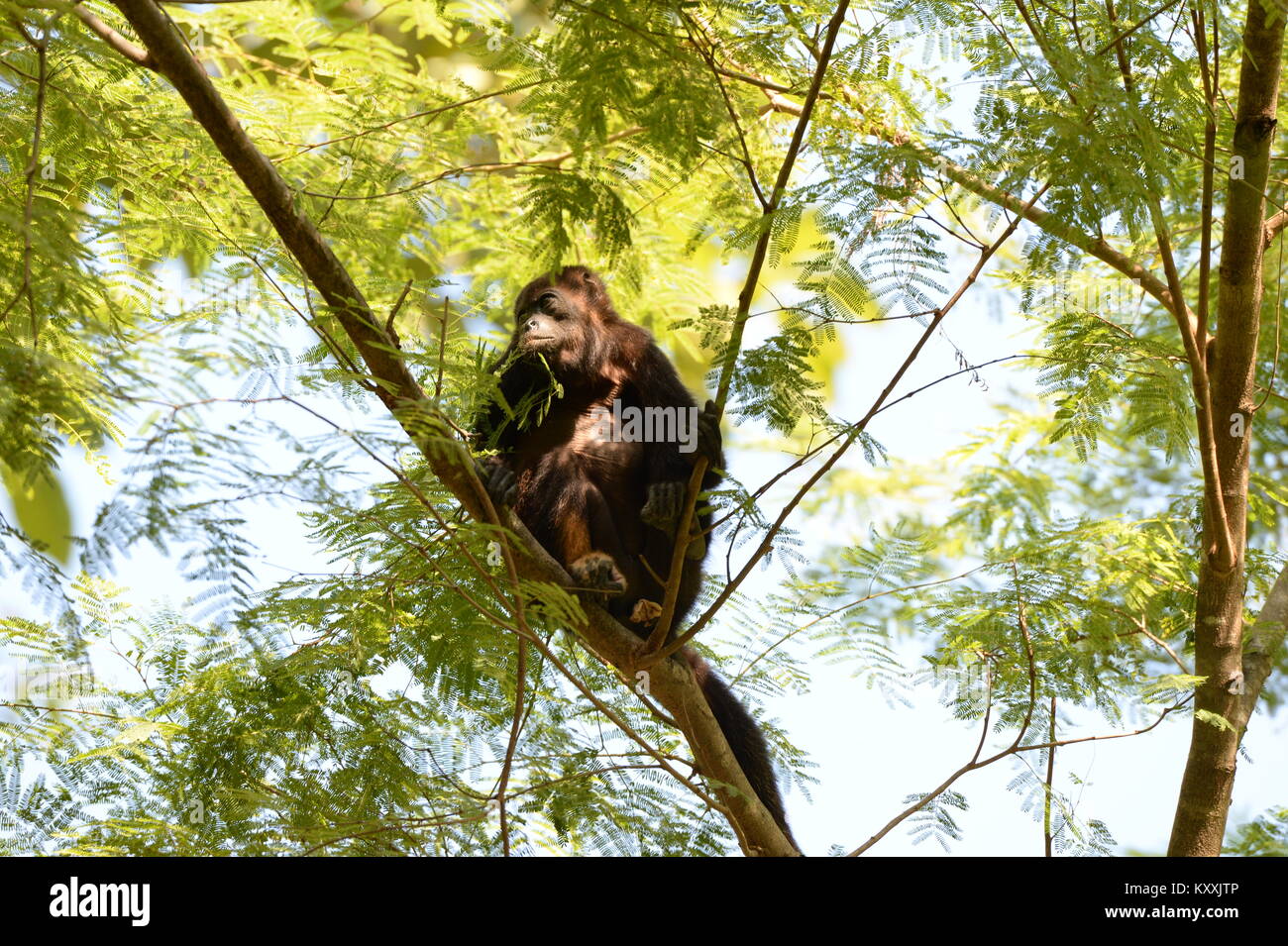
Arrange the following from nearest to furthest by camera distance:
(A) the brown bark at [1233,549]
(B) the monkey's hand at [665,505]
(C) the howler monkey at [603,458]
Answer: (A) the brown bark at [1233,549] < (B) the monkey's hand at [665,505] < (C) the howler monkey at [603,458]

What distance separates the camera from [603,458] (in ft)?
A: 22.4

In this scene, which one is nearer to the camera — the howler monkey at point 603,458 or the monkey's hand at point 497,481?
the monkey's hand at point 497,481

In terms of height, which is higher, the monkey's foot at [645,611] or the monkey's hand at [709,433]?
the monkey's hand at [709,433]

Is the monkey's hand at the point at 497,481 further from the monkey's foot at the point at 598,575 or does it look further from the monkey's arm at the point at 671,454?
the monkey's arm at the point at 671,454

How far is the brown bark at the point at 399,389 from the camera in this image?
4.05m

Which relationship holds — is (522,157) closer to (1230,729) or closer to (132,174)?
(132,174)

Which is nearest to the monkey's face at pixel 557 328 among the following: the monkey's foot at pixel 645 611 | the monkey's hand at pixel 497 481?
the monkey's hand at pixel 497 481

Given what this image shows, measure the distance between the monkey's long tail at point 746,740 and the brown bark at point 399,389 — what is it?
782mm

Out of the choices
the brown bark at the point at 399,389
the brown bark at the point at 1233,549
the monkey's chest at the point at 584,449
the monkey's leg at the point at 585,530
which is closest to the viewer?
the brown bark at the point at 399,389

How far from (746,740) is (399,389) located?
10.3ft

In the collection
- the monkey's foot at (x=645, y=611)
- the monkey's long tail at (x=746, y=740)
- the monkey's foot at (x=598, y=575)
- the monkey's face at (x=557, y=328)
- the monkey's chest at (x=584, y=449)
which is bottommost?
the monkey's long tail at (x=746, y=740)

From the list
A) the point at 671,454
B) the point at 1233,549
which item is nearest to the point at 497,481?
the point at 671,454

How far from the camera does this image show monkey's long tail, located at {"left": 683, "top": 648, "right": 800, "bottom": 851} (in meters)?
6.18

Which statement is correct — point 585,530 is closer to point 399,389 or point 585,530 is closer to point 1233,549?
point 399,389
